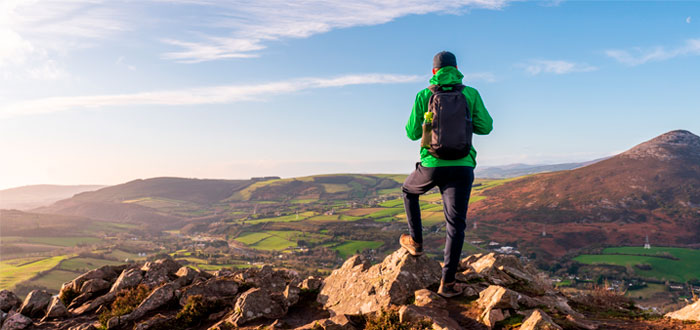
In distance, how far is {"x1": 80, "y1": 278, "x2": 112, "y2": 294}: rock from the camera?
1025 centimetres

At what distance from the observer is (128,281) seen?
10.1 meters

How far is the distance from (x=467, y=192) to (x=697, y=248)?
118 meters

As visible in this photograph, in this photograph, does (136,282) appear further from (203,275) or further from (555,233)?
(555,233)

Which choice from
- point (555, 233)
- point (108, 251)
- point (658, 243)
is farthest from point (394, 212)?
point (108, 251)

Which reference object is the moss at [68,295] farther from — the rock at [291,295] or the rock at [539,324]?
the rock at [539,324]

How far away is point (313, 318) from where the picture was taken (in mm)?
7598

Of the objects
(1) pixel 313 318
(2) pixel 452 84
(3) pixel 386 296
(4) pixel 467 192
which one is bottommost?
(1) pixel 313 318

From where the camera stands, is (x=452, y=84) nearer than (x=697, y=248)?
Yes

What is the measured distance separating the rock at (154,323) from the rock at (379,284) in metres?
3.52

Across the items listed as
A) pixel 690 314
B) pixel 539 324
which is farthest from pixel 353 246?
pixel 539 324

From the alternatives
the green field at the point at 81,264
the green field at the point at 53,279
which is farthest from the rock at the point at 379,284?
the green field at the point at 81,264

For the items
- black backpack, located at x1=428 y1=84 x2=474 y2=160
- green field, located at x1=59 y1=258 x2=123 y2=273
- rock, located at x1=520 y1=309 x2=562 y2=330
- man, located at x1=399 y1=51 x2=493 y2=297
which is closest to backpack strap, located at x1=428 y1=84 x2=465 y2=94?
man, located at x1=399 y1=51 x2=493 y2=297

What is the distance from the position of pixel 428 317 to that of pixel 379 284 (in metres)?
1.90

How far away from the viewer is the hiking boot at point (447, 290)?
22.5 ft
